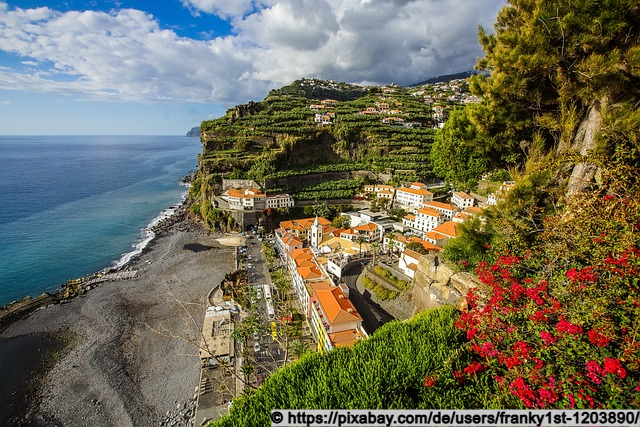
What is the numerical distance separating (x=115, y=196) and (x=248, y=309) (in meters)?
52.7

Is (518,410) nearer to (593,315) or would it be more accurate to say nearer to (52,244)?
(593,315)

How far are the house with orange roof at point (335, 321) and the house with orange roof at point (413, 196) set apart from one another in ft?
79.9

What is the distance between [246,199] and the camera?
40.6m

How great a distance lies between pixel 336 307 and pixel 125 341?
1502cm

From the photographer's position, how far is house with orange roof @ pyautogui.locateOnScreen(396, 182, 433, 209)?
38531 millimetres

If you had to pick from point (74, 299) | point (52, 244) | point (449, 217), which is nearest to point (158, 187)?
point (52, 244)

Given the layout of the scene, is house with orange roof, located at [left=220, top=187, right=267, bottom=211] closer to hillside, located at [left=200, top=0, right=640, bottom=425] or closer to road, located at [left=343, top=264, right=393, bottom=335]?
road, located at [left=343, top=264, right=393, bottom=335]

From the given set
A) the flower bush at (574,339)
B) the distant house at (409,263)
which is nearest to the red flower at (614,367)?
the flower bush at (574,339)

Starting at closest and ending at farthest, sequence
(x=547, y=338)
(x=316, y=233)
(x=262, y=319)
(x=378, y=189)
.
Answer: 1. (x=547, y=338)
2. (x=262, y=319)
3. (x=316, y=233)
4. (x=378, y=189)

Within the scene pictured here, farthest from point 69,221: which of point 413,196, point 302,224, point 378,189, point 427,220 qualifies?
point 427,220

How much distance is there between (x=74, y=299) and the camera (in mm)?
→ 25047

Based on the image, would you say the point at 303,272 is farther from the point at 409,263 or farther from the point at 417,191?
the point at 417,191

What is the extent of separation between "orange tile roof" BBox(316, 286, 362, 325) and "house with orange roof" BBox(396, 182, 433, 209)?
23.8m

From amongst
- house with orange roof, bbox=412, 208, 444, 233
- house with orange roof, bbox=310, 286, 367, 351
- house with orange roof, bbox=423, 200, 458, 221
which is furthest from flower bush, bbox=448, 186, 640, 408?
house with orange roof, bbox=423, 200, 458, 221
